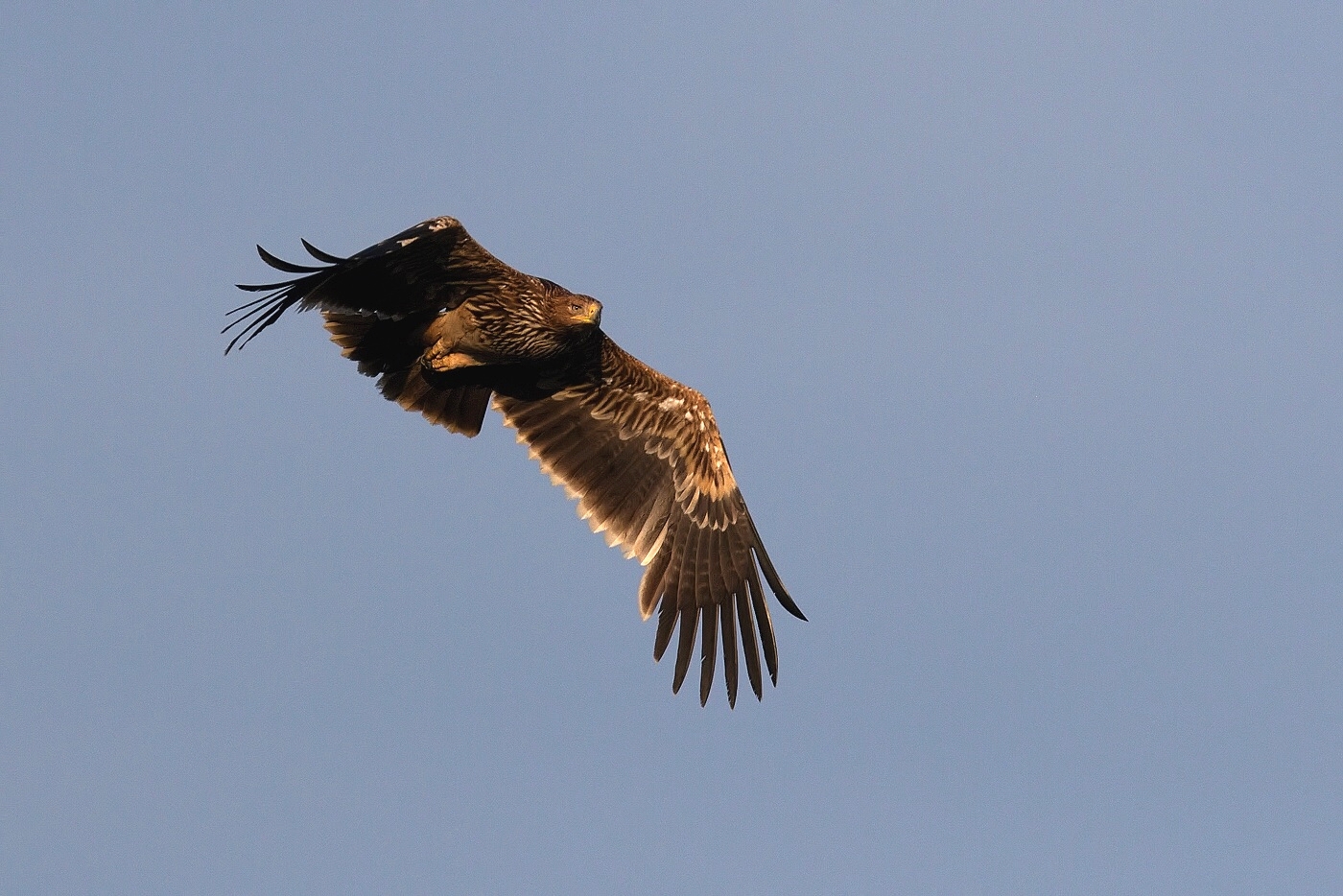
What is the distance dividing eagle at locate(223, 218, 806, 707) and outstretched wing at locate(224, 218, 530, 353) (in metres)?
0.02

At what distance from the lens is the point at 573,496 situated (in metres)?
18.1

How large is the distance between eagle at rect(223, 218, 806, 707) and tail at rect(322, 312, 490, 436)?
0.04 feet

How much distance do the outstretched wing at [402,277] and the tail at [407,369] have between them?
16 cm

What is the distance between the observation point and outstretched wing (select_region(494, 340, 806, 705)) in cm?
1766

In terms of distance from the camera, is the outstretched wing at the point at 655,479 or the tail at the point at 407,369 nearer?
the tail at the point at 407,369

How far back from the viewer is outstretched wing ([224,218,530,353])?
15.0 m

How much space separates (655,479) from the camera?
1819 centimetres

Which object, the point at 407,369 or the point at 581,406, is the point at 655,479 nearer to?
the point at 581,406

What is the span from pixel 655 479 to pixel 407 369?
269cm

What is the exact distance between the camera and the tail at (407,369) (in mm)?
16844

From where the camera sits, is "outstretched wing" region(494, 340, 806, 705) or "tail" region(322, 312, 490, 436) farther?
"outstretched wing" region(494, 340, 806, 705)

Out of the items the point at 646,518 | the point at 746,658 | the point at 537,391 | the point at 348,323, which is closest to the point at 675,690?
the point at 746,658

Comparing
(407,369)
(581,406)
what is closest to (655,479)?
(581,406)

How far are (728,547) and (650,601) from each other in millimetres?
932
